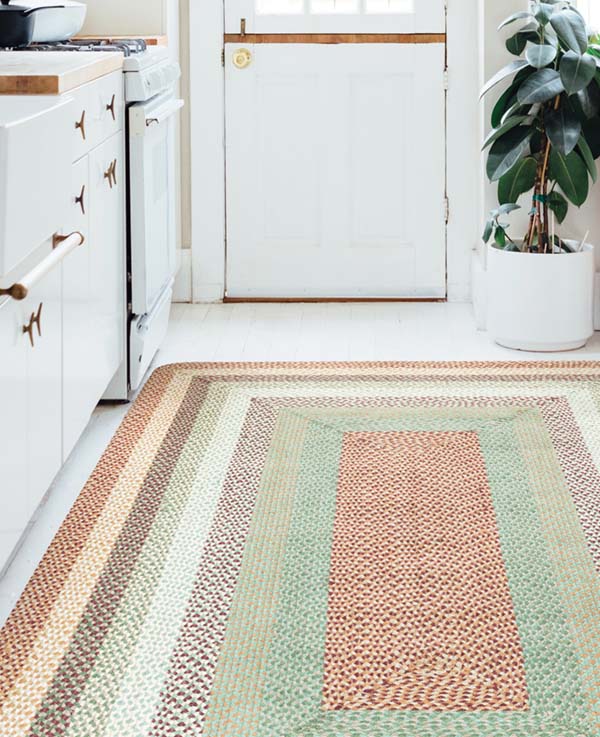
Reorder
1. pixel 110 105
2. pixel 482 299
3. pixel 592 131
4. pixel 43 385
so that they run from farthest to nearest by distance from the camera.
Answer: pixel 482 299 → pixel 592 131 → pixel 110 105 → pixel 43 385

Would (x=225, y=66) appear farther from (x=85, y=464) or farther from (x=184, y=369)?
(x=85, y=464)

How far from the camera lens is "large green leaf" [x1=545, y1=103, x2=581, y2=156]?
347 cm

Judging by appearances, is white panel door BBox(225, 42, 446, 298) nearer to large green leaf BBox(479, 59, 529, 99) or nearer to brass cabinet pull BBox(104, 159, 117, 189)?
large green leaf BBox(479, 59, 529, 99)

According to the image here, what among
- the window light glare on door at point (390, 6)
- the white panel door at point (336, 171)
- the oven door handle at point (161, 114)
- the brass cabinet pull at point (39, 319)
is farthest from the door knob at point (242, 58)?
the brass cabinet pull at point (39, 319)

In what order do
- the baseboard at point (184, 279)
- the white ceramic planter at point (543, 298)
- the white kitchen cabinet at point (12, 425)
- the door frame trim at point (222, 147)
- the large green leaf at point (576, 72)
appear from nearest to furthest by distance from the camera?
the white kitchen cabinet at point (12, 425)
the large green leaf at point (576, 72)
the white ceramic planter at point (543, 298)
the door frame trim at point (222, 147)
the baseboard at point (184, 279)

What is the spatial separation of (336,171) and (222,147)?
0.43 metres

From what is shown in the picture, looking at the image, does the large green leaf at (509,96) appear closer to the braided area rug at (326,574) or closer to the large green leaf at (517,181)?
the large green leaf at (517,181)

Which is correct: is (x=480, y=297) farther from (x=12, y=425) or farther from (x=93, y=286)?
(x=12, y=425)

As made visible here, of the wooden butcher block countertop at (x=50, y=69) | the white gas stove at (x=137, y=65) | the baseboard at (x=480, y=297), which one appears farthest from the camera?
the baseboard at (x=480, y=297)

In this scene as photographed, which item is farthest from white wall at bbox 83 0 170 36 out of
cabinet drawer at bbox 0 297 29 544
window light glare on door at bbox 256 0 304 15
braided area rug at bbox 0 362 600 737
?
cabinet drawer at bbox 0 297 29 544

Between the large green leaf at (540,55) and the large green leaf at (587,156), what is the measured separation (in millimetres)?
263

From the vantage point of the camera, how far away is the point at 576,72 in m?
3.41

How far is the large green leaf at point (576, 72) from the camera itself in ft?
11.2

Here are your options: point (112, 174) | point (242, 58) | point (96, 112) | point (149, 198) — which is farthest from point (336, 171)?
point (96, 112)
